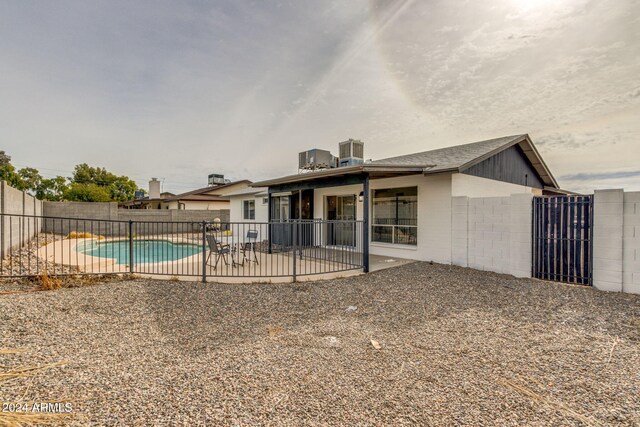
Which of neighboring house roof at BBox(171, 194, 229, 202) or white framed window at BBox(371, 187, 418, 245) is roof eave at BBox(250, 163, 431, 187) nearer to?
white framed window at BBox(371, 187, 418, 245)

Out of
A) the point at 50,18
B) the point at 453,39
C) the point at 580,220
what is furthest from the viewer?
the point at 453,39

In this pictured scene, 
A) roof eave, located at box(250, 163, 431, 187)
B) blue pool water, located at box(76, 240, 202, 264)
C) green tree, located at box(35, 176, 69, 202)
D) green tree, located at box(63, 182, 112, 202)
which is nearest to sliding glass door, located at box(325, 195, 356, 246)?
roof eave, located at box(250, 163, 431, 187)

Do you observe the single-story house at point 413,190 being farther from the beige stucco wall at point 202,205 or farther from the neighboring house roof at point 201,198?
the beige stucco wall at point 202,205

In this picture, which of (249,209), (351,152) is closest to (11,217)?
(249,209)

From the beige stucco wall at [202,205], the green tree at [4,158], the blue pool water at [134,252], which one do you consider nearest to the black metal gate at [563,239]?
the blue pool water at [134,252]

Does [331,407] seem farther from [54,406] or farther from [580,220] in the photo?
[580,220]

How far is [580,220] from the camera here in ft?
19.8

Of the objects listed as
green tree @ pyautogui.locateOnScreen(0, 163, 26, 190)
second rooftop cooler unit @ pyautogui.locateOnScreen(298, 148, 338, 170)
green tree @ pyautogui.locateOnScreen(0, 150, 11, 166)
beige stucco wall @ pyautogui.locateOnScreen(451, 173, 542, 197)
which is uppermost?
green tree @ pyautogui.locateOnScreen(0, 150, 11, 166)

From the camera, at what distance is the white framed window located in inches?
366

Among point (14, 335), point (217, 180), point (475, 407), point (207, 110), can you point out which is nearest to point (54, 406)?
point (14, 335)

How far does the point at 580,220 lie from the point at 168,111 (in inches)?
523

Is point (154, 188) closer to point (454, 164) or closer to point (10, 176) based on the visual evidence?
point (10, 176)

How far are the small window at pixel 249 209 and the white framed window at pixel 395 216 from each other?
32.3 ft

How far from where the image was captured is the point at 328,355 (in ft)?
10.7
